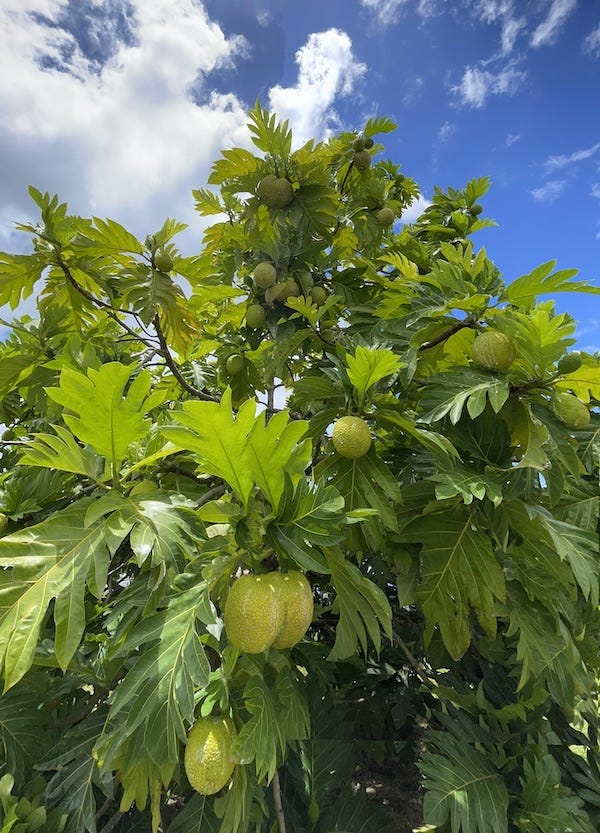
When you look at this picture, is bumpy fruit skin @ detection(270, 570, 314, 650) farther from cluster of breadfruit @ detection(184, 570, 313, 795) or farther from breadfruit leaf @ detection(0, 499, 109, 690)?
breadfruit leaf @ detection(0, 499, 109, 690)

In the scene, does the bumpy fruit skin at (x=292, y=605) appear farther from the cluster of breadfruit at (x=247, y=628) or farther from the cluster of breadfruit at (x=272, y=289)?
the cluster of breadfruit at (x=272, y=289)

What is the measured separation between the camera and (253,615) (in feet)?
2.55

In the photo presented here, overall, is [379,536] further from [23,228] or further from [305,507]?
[23,228]

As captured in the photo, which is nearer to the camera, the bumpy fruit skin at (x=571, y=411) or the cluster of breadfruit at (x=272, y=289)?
the bumpy fruit skin at (x=571, y=411)

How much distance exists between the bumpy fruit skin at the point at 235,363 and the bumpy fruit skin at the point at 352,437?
1.22 metres

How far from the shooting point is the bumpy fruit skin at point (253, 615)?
2.55 feet

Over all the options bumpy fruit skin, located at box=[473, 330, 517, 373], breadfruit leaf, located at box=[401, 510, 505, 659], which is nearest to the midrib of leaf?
breadfruit leaf, located at box=[401, 510, 505, 659]


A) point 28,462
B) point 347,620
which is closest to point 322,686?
point 347,620

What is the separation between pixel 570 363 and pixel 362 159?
1783 millimetres

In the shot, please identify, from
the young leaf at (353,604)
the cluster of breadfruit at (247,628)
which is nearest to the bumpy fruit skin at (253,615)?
the cluster of breadfruit at (247,628)

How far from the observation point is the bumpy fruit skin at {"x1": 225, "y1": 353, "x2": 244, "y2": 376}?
7.70ft

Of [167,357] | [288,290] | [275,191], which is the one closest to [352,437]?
[167,357]

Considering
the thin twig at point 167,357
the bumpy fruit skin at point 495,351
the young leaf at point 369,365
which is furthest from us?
the thin twig at point 167,357

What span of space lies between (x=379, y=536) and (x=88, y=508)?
0.66 meters
